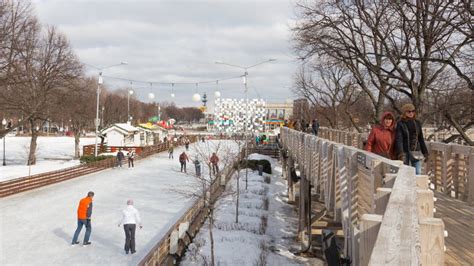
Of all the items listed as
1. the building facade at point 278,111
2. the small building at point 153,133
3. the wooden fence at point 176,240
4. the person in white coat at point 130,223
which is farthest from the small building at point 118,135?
the building facade at point 278,111

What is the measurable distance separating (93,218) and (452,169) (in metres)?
12.6

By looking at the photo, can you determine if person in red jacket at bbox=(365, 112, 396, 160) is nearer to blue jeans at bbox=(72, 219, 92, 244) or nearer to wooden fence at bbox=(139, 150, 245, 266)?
wooden fence at bbox=(139, 150, 245, 266)

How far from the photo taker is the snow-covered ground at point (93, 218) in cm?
1142

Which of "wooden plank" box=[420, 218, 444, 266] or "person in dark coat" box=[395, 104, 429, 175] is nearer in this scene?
"wooden plank" box=[420, 218, 444, 266]

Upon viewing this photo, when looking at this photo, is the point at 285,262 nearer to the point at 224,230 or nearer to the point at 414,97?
the point at 224,230

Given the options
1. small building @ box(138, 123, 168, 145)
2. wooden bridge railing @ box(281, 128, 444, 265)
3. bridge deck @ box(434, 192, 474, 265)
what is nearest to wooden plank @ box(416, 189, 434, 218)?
wooden bridge railing @ box(281, 128, 444, 265)

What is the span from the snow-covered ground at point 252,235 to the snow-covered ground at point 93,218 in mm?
1535

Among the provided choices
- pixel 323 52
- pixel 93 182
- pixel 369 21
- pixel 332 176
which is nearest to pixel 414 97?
pixel 369 21

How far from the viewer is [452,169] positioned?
27.0 ft

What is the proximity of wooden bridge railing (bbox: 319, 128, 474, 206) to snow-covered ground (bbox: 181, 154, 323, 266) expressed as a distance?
18.9 feet

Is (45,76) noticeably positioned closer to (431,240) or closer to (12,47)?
(12,47)

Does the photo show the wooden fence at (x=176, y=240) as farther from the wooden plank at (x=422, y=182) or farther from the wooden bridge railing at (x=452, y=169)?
the wooden plank at (x=422, y=182)

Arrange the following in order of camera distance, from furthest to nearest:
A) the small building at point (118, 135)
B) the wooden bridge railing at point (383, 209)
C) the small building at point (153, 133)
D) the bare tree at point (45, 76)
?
the small building at point (153, 133) → the small building at point (118, 135) → the bare tree at point (45, 76) → the wooden bridge railing at point (383, 209)

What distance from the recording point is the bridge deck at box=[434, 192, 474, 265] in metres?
4.77
